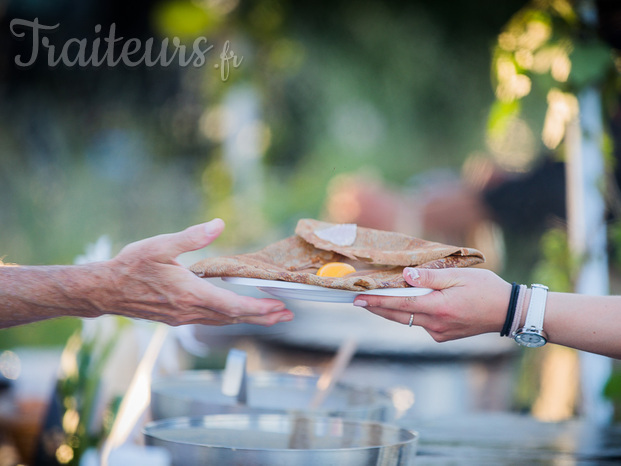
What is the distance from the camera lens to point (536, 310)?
88 cm

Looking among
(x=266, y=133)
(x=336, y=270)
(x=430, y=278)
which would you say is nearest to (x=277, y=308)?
(x=336, y=270)

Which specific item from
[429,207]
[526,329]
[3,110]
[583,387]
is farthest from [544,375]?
[3,110]

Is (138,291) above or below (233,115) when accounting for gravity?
below

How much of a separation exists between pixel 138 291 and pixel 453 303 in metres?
0.43

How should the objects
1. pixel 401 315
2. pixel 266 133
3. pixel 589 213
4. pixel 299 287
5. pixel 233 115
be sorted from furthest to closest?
pixel 266 133 < pixel 233 115 < pixel 589 213 < pixel 401 315 < pixel 299 287

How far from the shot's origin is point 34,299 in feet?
2.87

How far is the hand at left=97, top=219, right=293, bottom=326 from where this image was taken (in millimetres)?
805

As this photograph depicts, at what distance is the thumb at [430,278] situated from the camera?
82 centimetres

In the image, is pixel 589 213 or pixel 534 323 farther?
pixel 589 213

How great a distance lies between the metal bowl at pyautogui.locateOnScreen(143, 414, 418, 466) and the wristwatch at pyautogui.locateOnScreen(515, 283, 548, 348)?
0.74ft

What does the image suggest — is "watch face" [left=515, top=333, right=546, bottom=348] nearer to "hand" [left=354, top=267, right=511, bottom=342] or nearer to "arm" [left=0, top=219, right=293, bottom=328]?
"hand" [left=354, top=267, right=511, bottom=342]

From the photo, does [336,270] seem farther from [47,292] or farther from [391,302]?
[47,292]

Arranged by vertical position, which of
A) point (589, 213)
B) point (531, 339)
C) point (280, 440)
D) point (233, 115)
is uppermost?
point (233, 115)

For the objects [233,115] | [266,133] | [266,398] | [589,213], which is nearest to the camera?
[266,398]
